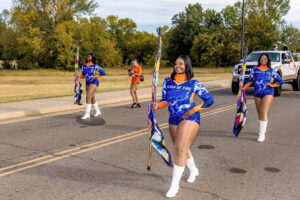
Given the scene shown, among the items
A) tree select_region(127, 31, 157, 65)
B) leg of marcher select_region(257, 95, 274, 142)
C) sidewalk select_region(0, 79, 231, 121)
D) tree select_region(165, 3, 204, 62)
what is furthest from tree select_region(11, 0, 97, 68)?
leg of marcher select_region(257, 95, 274, 142)

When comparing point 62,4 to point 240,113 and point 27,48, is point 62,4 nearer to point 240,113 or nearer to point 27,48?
point 27,48

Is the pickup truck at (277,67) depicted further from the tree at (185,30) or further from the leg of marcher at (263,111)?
the tree at (185,30)

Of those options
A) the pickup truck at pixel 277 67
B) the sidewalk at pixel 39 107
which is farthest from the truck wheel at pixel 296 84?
the sidewalk at pixel 39 107

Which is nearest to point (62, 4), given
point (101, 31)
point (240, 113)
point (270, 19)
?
point (101, 31)

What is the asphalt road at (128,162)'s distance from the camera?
424 cm

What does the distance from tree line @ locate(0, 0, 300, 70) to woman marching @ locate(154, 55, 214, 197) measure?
38843mm

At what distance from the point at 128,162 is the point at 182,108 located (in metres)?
1.90

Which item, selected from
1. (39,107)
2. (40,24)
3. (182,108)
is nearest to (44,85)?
(39,107)

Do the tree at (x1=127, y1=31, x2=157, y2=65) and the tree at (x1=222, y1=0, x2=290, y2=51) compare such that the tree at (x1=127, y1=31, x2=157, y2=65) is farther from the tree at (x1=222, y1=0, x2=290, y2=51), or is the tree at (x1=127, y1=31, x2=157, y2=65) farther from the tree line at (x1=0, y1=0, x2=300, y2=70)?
the tree at (x1=222, y1=0, x2=290, y2=51)

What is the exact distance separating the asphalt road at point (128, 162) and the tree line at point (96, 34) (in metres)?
35.1

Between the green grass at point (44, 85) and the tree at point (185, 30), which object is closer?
the green grass at point (44, 85)

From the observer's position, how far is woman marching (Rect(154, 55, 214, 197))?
390 centimetres

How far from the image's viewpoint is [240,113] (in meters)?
6.48

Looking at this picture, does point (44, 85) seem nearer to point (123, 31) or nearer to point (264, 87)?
point (264, 87)
